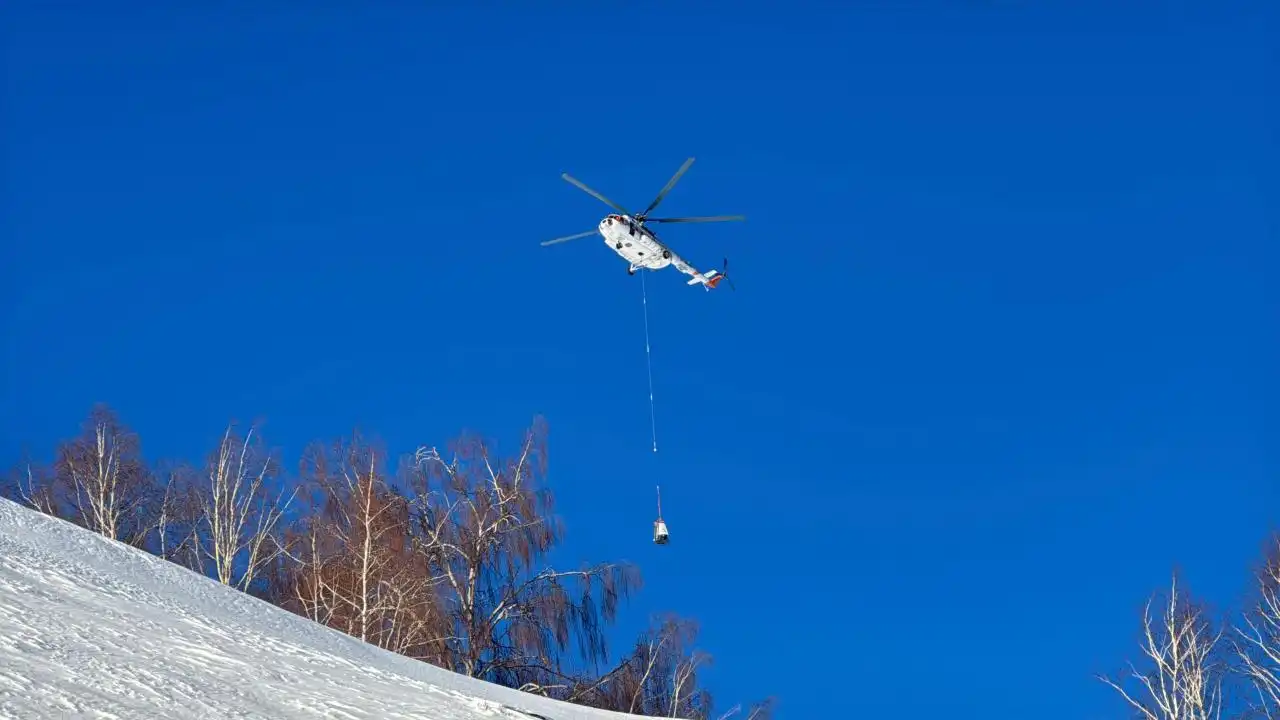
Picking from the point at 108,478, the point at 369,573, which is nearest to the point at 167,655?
the point at 369,573

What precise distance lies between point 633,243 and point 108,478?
473 inches

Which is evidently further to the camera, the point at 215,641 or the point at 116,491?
the point at 116,491

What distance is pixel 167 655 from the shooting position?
46.0 ft

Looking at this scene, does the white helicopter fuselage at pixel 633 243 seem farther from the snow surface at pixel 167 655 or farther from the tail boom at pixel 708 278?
the snow surface at pixel 167 655

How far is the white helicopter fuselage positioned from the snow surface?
1050 centimetres

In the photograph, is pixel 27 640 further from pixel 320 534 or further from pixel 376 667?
pixel 320 534

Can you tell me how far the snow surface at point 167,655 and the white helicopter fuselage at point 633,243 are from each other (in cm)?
1050

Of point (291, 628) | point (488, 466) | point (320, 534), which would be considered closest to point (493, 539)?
point (488, 466)

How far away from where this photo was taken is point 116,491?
101 feet

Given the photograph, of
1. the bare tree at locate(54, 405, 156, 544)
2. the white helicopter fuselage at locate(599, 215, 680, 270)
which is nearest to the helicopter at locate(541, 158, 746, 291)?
the white helicopter fuselage at locate(599, 215, 680, 270)

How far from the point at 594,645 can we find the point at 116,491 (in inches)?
418

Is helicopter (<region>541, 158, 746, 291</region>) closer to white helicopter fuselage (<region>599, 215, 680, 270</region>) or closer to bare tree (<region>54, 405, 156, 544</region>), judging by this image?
white helicopter fuselage (<region>599, 215, 680, 270</region>)

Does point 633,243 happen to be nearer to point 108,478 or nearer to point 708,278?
point 708,278

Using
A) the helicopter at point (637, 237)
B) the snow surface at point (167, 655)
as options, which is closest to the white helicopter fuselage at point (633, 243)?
the helicopter at point (637, 237)
